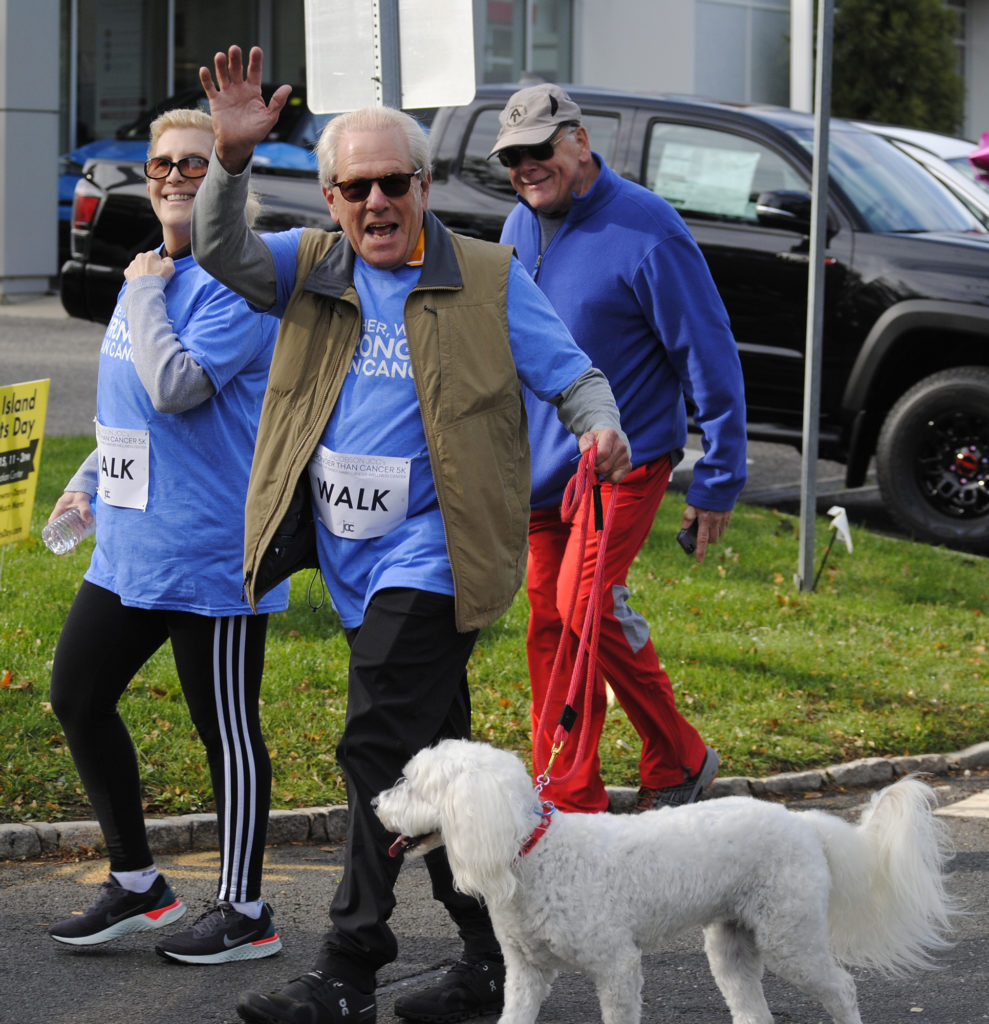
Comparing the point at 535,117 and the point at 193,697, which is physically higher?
the point at 535,117

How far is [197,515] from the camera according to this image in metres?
4.07

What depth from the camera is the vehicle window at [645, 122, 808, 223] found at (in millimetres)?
9539

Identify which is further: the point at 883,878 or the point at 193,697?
the point at 193,697

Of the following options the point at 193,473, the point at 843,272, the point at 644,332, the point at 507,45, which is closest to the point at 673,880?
the point at 193,473

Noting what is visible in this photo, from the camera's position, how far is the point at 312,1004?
3.55 meters

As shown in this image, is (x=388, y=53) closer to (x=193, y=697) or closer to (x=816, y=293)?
(x=193, y=697)

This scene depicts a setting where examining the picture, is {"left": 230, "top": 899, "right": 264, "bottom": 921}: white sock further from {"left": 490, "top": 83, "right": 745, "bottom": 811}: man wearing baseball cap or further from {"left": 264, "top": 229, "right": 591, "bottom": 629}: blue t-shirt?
{"left": 490, "top": 83, "right": 745, "bottom": 811}: man wearing baseball cap

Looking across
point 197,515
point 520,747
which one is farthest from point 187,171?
point 520,747

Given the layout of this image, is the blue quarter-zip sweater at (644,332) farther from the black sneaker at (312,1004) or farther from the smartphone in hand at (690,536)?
the black sneaker at (312,1004)

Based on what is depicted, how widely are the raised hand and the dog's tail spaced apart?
1.92 meters

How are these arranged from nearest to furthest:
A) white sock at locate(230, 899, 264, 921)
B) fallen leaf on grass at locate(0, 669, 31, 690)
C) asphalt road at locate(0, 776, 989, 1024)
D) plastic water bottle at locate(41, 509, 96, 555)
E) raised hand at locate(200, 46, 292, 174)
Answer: raised hand at locate(200, 46, 292, 174) < asphalt road at locate(0, 776, 989, 1024) < white sock at locate(230, 899, 264, 921) < plastic water bottle at locate(41, 509, 96, 555) < fallen leaf on grass at locate(0, 669, 31, 690)

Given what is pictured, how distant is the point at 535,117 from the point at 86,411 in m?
7.33

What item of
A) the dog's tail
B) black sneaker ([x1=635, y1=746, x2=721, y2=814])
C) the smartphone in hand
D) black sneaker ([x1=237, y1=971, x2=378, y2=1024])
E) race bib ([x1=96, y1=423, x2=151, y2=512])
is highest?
race bib ([x1=96, y1=423, x2=151, y2=512])

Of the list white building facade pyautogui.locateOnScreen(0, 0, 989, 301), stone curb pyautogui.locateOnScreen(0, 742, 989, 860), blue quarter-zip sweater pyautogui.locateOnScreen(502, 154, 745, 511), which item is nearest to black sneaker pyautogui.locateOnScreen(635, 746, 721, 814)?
stone curb pyautogui.locateOnScreen(0, 742, 989, 860)
